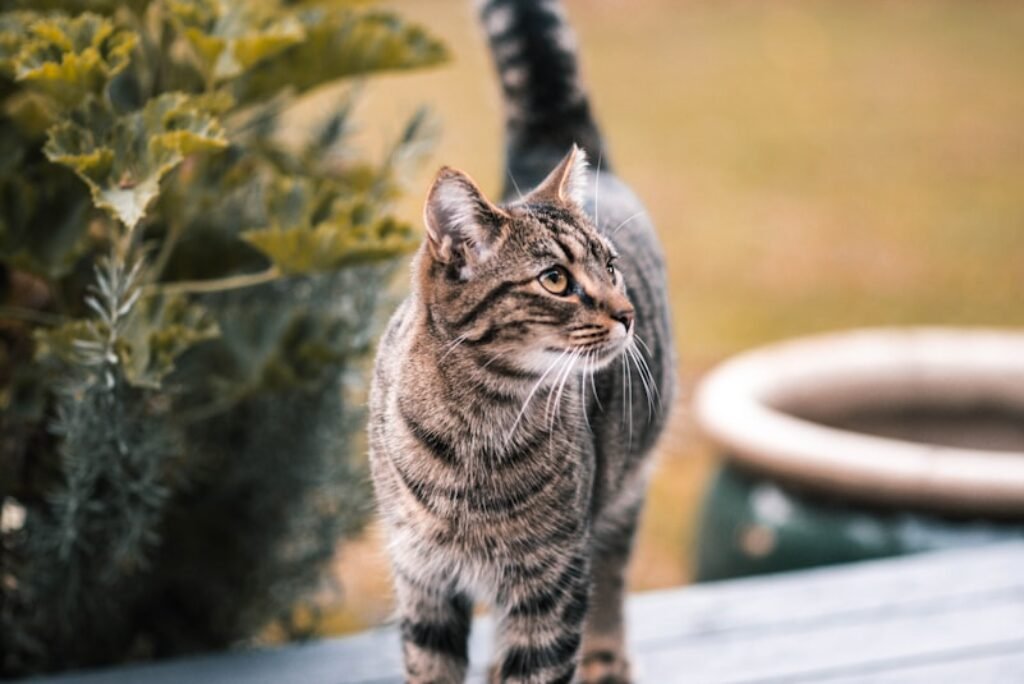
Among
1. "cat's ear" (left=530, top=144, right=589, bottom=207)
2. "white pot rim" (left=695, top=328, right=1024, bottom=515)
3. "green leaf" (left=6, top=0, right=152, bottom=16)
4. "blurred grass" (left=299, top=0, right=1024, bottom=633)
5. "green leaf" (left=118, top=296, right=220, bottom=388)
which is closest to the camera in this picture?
"cat's ear" (left=530, top=144, right=589, bottom=207)

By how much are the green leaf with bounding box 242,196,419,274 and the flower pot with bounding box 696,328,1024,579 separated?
105cm

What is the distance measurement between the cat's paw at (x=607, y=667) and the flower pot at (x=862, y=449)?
719 mm

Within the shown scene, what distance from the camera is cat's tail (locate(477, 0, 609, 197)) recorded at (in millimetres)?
1766

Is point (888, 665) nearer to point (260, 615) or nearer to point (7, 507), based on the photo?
point (260, 615)

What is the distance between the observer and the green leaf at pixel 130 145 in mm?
1480

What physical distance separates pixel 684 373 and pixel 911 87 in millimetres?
3134

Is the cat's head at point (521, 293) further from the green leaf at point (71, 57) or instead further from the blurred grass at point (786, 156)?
the blurred grass at point (786, 156)

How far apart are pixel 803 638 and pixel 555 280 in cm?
85

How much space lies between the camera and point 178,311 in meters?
1.67

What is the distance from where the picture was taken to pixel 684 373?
412 centimetres

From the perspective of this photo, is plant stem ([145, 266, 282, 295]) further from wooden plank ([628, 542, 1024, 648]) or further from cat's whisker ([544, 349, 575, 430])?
wooden plank ([628, 542, 1024, 648])

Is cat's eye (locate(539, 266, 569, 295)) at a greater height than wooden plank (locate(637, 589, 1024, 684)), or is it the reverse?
cat's eye (locate(539, 266, 569, 295))

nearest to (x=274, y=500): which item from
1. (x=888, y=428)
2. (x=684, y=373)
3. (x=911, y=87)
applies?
(x=888, y=428)

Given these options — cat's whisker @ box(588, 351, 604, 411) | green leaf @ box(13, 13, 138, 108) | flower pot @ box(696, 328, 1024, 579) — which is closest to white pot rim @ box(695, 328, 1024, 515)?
flower pot @ box(696, 328, 1024, 579)
